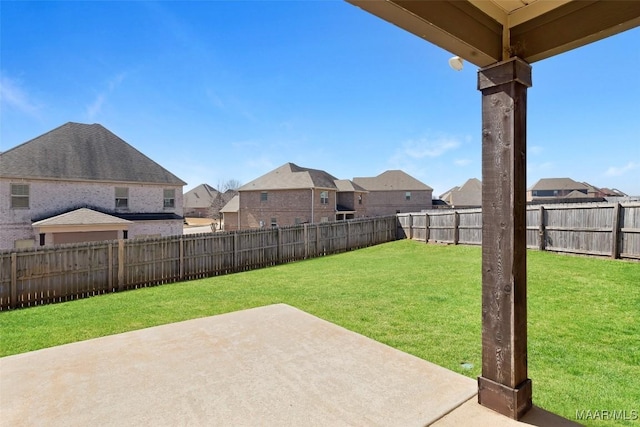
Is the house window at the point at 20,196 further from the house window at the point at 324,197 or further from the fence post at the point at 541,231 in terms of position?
the fence post at the point at 541,231

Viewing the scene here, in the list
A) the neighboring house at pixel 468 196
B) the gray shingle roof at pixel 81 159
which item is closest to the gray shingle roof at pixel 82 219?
the gray shingle roof at pixel 81 159

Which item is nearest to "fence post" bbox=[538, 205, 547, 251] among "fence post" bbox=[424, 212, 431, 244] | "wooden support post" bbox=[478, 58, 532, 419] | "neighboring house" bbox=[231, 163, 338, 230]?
"fence post" bbox=[424, 212, 431, 244]

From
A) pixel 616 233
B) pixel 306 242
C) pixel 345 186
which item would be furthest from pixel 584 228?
pixel 345 186

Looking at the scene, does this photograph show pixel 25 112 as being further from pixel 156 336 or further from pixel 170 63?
pixel 156 336

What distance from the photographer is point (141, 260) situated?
1005 centimetres

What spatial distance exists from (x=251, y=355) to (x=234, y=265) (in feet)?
28.6

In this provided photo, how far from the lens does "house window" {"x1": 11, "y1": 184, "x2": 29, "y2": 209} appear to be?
15.0m

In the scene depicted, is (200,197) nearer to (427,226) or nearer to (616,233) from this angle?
(427,226)

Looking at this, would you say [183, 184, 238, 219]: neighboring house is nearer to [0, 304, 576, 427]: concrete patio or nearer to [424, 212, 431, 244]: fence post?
[424, 212, 431, 244]: fence post

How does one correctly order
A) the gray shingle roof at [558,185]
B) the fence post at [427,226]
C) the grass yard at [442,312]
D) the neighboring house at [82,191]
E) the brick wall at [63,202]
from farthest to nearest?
1. the gray shingle roof at [558,185]
2. the fence post at [427,226]
3. the neighboring house at [82,191]
4. the brick wall at [63,202]
5. the grass yard at [442,312]

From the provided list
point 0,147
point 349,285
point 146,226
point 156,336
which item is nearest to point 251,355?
point 156,336

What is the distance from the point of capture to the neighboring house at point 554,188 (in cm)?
5644

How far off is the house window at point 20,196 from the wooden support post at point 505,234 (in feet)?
67.1

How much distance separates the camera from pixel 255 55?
1203 cm
